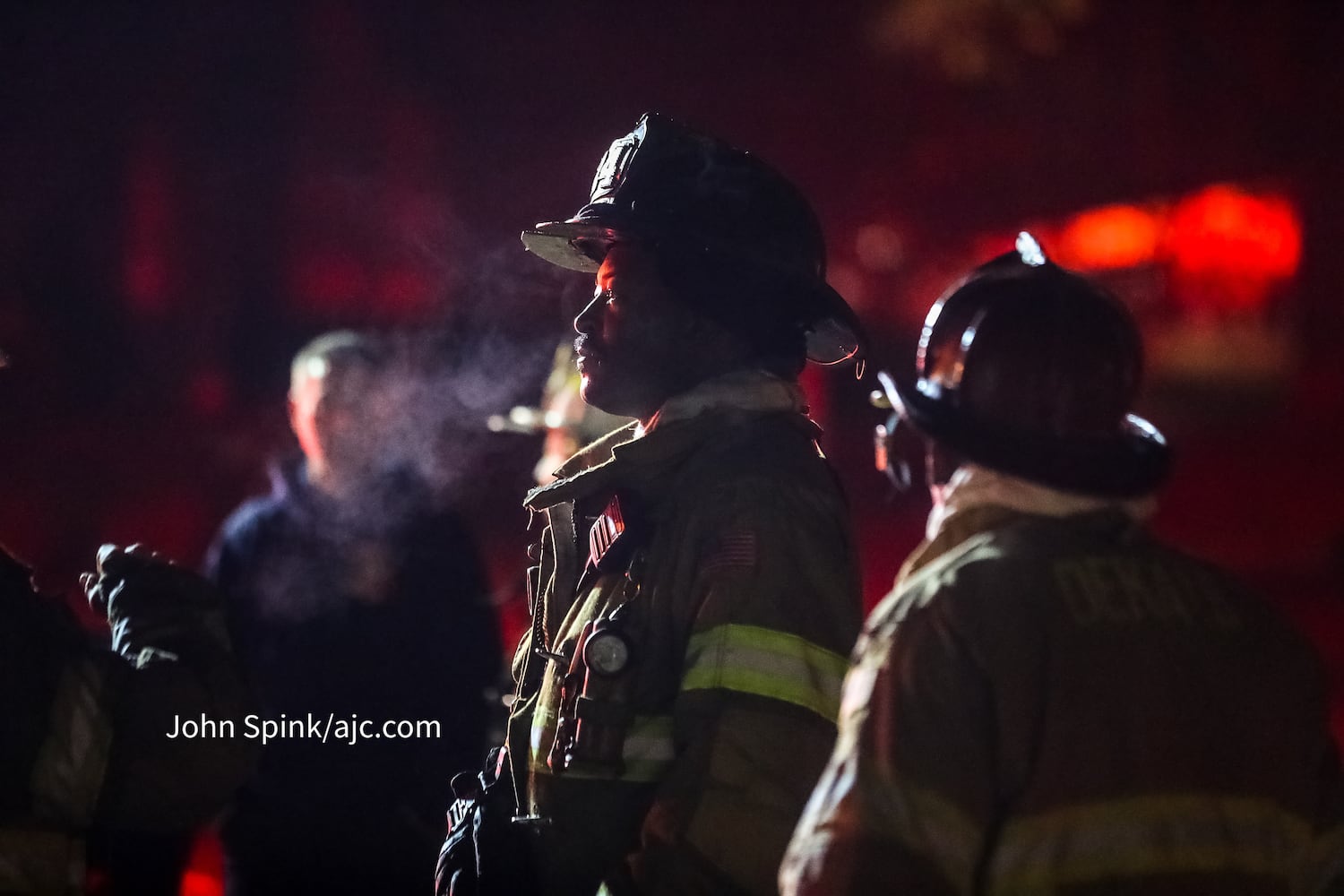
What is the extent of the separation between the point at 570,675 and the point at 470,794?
0.56 meters

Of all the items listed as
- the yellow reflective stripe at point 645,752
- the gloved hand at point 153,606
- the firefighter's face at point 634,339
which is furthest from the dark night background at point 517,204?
the yellow reflective stripe at point 645,752

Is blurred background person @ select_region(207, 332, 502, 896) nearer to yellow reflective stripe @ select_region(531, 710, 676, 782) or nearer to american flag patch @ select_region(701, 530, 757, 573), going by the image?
yellow reflective stripe @ select_region(531, 710, 676, 782)

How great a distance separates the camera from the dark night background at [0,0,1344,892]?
28.2ft

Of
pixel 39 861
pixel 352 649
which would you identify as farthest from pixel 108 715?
pixel 352 649

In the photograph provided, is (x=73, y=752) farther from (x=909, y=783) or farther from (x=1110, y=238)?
(x=1110, y=238)

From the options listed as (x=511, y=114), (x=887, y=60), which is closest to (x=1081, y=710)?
(x=511, y=114)

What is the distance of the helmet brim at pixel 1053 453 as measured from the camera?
1.73 metres

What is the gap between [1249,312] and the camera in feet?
31.7

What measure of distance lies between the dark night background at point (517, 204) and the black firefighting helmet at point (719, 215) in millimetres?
5052

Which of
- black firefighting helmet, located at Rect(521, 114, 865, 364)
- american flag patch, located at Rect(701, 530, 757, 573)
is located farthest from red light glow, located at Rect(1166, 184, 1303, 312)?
american flag patch, located at Rect(701, 530, 757, 573)

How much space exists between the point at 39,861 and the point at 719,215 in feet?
5.79

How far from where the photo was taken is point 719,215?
8.94 ft

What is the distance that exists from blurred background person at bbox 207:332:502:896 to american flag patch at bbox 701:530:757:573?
2051 mm

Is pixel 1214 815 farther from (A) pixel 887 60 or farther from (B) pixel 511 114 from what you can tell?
(A) pixel 887 60
